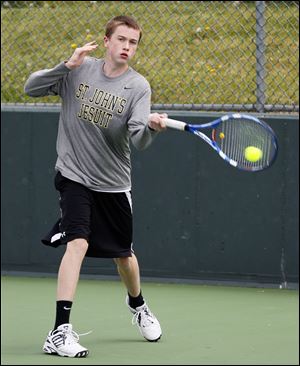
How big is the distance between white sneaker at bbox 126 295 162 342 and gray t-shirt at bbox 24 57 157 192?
76 centimetres

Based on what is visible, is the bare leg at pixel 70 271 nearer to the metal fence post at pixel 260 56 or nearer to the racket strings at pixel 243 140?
the racket strings at pixel 243 140

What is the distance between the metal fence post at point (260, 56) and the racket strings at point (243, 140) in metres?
2.89

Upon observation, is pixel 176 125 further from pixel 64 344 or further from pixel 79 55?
pixel 64 344

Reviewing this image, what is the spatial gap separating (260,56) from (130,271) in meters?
3.02

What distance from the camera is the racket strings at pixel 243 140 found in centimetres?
599

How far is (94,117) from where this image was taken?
20.6ft

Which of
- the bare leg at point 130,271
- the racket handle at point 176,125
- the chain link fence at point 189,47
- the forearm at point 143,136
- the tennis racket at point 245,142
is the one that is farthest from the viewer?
the chain link fence at point 189,47

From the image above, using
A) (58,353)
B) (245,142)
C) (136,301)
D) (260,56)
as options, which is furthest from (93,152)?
(260,56)

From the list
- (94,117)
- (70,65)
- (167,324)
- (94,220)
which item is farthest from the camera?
(167,324)

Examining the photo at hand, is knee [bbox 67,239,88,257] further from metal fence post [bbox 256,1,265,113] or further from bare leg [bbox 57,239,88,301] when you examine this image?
metal fence post [bbox 256,1,265,113]

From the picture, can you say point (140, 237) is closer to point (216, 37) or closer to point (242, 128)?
point (216, 37)

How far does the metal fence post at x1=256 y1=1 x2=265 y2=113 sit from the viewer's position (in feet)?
29.4

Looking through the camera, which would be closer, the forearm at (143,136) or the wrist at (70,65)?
the forearm at (143,136)

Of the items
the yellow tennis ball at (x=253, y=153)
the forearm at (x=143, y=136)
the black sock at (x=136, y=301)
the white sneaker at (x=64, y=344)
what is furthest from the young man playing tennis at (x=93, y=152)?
the yellow tennis ball at (x=253, y=153)
